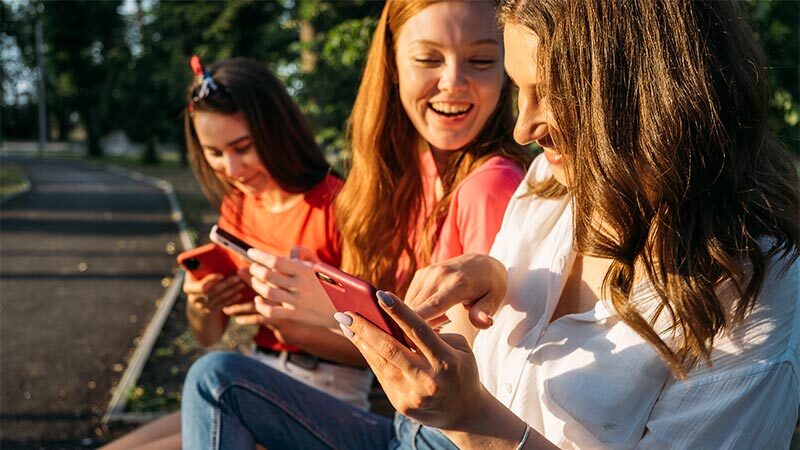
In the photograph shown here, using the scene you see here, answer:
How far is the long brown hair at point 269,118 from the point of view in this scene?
321 cm

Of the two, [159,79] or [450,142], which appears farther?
[159,79]

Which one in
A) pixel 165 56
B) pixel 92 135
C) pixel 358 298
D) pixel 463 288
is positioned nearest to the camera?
pixel 358 298

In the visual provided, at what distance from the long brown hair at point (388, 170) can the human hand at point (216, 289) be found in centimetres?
50

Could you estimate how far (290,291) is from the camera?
8.39 ft

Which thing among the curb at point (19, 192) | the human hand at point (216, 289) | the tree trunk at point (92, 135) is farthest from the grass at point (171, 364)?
the tree trunk at point (92, 135)

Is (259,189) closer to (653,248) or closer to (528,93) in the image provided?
(528,93)

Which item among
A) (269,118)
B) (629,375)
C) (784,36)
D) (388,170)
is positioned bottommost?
(629,375)

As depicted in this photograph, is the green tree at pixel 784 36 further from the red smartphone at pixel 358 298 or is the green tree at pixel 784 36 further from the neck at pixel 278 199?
the red smartphone at pixel 358 298

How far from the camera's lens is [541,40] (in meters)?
1.62

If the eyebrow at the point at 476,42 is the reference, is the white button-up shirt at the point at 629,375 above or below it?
below

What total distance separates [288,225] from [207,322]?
53cm

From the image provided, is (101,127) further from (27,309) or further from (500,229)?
(500,229)

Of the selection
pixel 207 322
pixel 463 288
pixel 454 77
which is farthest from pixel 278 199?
pixel 463 288

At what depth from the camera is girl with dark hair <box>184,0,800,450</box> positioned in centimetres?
149
